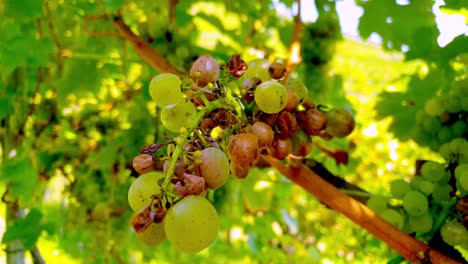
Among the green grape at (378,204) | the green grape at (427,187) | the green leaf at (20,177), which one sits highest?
the green grape at (427,187)

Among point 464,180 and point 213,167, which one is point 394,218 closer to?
point 464,180

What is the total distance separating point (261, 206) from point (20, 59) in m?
0.74

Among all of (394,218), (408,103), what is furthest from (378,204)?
(408,103)

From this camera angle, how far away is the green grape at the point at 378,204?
28.2 inches

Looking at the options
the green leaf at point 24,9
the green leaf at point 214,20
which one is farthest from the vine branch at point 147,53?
the green leaf at point 214,20

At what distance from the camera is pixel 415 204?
2.25 ft

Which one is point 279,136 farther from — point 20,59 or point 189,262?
point 189,262

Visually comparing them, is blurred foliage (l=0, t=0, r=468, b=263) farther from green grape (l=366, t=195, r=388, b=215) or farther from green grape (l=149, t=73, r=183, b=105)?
green grape (l=149, t=73, r=183, b=105)

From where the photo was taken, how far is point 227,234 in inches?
73.5

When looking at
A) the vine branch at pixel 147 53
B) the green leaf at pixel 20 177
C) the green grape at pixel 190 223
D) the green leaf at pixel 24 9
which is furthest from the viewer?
the green leaf at pixel 20 177

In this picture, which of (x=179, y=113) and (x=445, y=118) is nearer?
(x=179, y=113)

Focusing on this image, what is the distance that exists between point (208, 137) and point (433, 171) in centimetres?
37

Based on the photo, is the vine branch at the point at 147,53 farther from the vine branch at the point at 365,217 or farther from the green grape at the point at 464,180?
the green grape at the point at 464,180

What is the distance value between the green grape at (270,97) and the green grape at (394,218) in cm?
25
